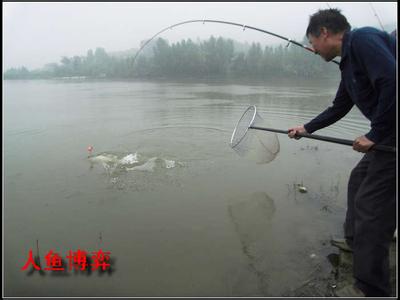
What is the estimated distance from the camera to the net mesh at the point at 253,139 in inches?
183

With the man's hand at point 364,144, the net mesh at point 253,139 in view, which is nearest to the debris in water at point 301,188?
the net mesh at point 253,139

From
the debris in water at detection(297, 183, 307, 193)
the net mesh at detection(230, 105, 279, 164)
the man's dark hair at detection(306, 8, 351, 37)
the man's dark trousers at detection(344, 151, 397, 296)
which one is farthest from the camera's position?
the debris in water at detection(297, 183, 307, 193)

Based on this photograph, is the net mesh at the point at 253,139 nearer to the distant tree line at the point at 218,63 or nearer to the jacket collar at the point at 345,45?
the jacket collar at the point at 345,45

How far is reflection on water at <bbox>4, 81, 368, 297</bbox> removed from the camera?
3381 mm

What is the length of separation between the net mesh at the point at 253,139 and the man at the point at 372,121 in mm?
1854

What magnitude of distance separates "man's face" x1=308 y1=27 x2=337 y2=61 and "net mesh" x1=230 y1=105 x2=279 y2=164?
1.69 meters

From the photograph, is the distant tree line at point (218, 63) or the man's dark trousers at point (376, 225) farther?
the distant tree line at point (218, 63)

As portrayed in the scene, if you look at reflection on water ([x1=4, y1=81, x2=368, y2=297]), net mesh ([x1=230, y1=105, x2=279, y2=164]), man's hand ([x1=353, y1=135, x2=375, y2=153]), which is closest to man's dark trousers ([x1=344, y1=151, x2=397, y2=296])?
man's hand ([x1=353, y1=135, x2=375, y2=153])

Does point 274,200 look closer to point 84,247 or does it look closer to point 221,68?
point 84,247

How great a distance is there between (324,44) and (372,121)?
761mm

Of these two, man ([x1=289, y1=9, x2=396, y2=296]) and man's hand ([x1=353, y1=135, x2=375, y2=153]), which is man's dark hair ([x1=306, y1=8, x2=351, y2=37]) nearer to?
man ([x1=289, y1=9, x2=396, y2=296])

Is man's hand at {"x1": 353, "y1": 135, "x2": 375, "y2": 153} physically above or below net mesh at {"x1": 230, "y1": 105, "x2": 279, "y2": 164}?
above

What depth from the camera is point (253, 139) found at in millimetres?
4820

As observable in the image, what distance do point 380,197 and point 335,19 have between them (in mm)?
1465
